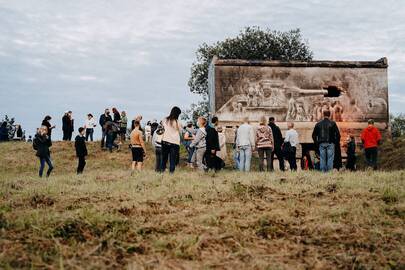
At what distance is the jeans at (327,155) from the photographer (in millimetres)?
12461

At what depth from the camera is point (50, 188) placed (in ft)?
27.9

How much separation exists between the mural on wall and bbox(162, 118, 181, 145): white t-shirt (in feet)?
44.7

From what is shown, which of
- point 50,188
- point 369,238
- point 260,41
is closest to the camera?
point 369,238

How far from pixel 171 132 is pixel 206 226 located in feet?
19.6

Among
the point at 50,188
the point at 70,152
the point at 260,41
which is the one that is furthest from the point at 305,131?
the point at 50,188

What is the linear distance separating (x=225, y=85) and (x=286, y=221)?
19832mm

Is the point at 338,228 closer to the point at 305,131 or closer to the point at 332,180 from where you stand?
the point at 332,180

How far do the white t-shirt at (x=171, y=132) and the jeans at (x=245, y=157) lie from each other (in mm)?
2608

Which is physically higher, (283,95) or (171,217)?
(283,95)

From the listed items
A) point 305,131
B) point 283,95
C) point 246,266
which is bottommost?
point 246,266

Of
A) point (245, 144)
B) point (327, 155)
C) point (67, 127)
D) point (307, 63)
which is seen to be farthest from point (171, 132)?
point (307, 63)

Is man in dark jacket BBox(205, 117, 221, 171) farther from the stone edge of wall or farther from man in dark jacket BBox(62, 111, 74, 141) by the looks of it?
the stone edge of wall

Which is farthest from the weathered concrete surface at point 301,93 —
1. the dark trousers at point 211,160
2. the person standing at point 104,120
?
the dark trousers at point 211,160

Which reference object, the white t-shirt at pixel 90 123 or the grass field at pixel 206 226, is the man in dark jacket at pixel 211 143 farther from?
the white t-shirt at pixel 90 123
